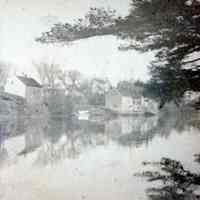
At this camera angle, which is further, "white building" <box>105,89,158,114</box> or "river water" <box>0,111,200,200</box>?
"white building" <box>105,89,158,114</box>

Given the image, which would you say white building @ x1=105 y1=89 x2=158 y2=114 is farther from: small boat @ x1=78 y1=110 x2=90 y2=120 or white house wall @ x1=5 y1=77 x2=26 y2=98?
white house wall @ x1=5 y1=77 x2=26 y2=98

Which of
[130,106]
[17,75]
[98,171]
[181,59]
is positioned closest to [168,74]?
[181,59]

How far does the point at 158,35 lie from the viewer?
161cm

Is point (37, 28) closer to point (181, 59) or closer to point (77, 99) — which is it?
point (77, 99)

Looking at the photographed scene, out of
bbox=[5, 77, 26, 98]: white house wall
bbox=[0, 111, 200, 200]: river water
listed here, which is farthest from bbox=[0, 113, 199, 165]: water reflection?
bbox=[5, 77, 26, 98]: white house wall

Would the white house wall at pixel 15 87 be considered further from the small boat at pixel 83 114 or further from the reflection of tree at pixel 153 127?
the reflection of tree at pixel 153 127

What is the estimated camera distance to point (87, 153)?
60.8 inches

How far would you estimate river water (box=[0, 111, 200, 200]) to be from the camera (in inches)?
58.7

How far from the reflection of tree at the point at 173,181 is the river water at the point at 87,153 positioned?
27 mm

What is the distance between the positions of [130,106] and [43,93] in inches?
14.6

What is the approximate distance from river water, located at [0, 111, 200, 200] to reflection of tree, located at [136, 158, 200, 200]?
1.1 inches

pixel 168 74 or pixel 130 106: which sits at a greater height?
pixel 168 74

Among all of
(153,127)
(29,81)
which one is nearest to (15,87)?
(29,81)

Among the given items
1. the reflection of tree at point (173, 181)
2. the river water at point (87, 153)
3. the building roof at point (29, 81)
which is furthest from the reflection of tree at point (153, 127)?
the building roof at point (29, 81)
